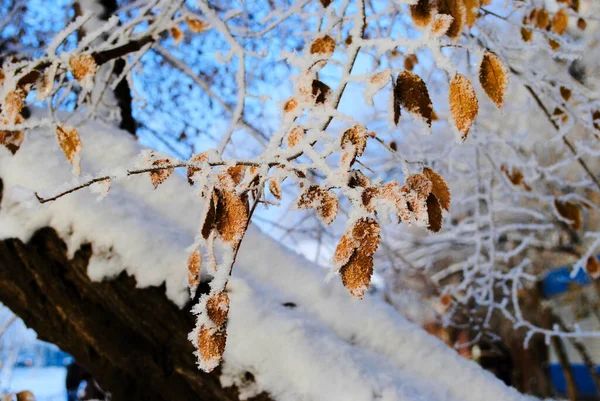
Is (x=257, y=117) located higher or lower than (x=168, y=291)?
lower

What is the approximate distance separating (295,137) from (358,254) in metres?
0.28

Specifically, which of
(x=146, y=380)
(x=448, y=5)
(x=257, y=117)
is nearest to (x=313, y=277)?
(x=146, y=380)

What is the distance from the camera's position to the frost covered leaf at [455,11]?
981mm

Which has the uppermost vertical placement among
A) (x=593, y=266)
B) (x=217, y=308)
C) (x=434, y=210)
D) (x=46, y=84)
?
(x=46, y=84)

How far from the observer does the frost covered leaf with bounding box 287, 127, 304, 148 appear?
99 cm

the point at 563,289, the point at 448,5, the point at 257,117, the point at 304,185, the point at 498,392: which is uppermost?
the point at 448,5

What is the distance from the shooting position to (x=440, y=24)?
917 millimetres

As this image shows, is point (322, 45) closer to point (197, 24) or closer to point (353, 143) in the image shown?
point (353, 143)

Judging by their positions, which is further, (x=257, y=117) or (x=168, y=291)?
(x=257, y=117)

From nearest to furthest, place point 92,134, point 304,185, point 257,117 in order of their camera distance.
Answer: point 304,185, point 92,134, point 257,117

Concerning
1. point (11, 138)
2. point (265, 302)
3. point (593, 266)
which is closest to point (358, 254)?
point (265, 302)

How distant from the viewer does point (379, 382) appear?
1376 millimetres

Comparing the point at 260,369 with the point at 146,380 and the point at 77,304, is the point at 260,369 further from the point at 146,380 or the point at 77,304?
the point at 77,304

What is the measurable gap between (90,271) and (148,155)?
0.79 metres
